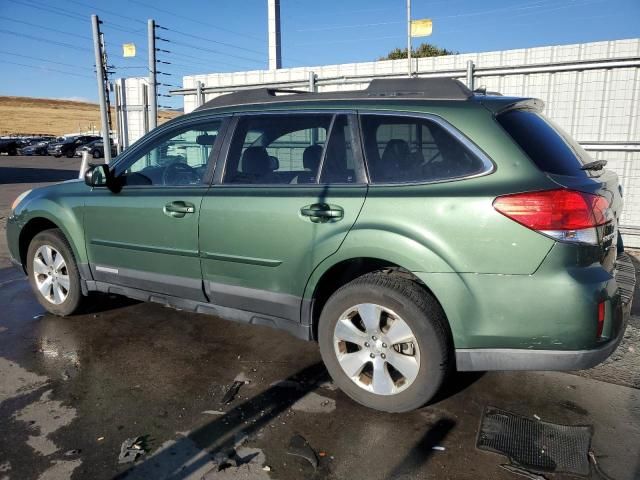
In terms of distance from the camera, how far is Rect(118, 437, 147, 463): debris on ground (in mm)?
2584

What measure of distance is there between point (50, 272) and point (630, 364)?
4725mm

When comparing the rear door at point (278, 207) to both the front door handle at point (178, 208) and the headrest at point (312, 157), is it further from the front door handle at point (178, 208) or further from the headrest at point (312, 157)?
the front door handle at point (178, 208)

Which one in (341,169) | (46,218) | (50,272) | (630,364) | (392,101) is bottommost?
(630,364)

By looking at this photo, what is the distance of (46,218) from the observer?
4441 mm

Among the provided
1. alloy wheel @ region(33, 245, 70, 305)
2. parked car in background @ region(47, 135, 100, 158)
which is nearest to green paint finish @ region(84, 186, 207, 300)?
alloy wheel @ region(33, 245, 70, 305)

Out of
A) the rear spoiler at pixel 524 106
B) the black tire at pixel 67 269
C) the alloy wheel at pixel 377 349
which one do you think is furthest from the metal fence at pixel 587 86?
the alloy wheel at pixel 377 349

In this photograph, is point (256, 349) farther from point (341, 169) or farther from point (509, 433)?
point (509, 433)

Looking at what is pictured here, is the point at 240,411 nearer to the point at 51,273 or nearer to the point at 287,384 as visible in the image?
the point at 287,384

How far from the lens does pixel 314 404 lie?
3115 millimetres

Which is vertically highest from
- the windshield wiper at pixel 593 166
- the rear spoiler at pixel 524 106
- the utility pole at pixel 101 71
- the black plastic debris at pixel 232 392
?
the utility pole at pixel 101 71

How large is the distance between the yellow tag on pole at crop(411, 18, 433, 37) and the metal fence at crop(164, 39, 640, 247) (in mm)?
906

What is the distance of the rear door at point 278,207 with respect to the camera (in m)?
3.05

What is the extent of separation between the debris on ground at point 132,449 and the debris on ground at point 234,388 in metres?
0.56

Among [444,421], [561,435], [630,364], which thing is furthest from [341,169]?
[630,364]
